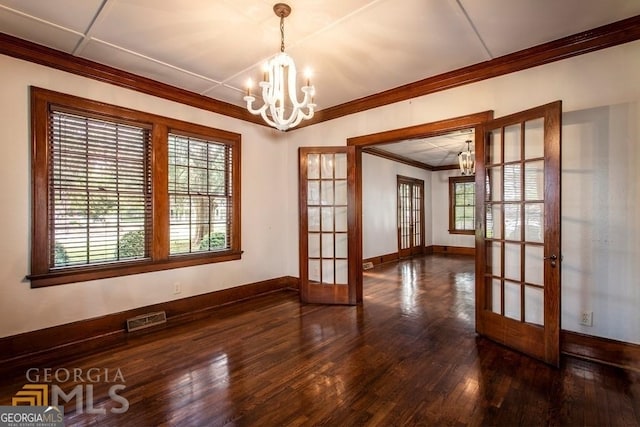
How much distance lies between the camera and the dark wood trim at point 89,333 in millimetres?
2662

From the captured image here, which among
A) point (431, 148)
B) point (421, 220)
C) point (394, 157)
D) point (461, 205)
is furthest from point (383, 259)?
point (461, 205)

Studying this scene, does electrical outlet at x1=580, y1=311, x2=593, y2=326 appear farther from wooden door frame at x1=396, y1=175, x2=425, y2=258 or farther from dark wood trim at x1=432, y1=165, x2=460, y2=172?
dark wood trim at x1=432, y1=165, x2=460, y2=172

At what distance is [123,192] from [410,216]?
23.7 ft

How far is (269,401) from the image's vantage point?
82.5 inches

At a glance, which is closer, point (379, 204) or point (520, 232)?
point (520, 232)

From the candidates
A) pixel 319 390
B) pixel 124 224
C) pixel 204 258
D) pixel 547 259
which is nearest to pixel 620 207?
pixel 547 259

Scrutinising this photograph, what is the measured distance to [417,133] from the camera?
3676 millimetres

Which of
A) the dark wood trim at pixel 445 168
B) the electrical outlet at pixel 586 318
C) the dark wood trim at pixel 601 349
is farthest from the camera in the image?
the dark wood trim at pixel 445 168

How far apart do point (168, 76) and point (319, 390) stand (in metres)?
3.47

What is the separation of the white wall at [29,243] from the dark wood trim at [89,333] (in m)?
0.06

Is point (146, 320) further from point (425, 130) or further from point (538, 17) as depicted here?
point (538, 17)

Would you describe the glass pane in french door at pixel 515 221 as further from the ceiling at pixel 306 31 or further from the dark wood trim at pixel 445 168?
the dark wood trim at pixel 445 168

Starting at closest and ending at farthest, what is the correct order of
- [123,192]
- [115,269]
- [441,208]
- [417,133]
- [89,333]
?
[89,333]
[115,269]
[123,192]
[417,133]
[441,208]

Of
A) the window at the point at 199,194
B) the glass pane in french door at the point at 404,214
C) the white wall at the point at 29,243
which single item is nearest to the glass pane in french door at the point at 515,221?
the white wall at the point at 29,243
